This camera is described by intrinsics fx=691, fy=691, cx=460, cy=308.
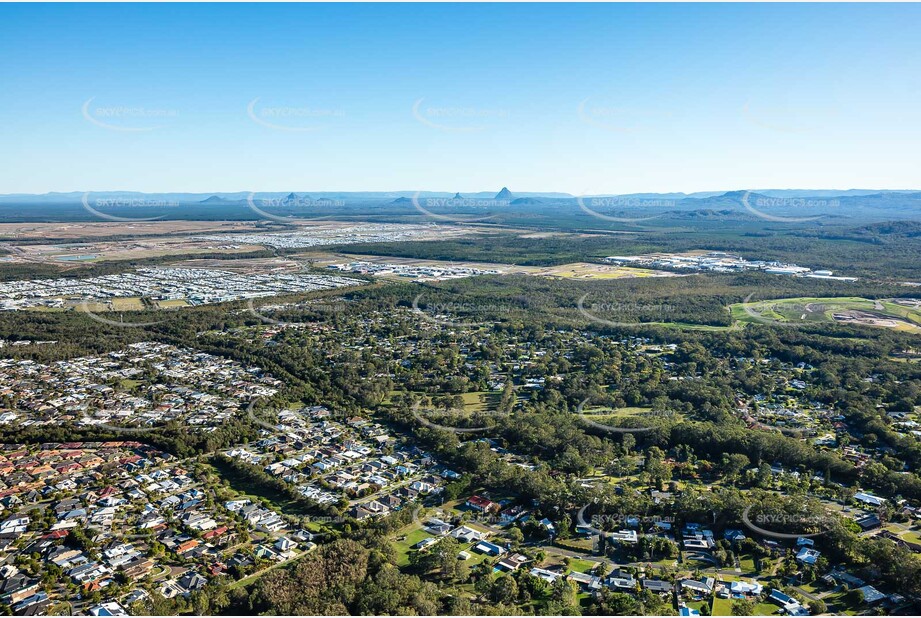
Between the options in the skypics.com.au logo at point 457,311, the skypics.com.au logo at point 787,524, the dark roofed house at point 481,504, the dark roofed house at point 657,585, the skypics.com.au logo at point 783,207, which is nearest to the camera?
the dark roofed house at point 657,585

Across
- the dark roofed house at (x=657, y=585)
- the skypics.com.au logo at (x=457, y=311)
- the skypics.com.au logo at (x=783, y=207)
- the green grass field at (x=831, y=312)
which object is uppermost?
the skypics.com.au logo at (x=783, y=207)

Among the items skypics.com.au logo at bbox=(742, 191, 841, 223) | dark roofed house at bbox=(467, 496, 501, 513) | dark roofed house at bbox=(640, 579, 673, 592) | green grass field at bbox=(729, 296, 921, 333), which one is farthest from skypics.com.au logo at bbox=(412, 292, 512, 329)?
skypics.com.au logo at bbox=(742, 191, 841, 223)

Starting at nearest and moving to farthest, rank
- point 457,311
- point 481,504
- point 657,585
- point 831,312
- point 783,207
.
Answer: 1. point 657,585
2. point 481,504
3. point 831,312
4. point 457,311
5. point 783,207

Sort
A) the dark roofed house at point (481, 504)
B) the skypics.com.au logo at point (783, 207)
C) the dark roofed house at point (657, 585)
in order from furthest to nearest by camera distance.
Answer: the skypics.com.au logo at point (783, 207), the dark roofed house at point (481, 504), the dark roofed house at point (657, 585)

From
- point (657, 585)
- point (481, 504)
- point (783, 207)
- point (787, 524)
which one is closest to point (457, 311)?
point (481, 504)

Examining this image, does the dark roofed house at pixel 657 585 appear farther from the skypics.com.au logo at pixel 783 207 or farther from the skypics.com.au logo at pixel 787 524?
the skypics.com.au logo at pixel 783 207

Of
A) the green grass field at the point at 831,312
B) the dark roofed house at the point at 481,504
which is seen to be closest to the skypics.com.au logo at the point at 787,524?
the dark roofed house at the point at 481,504

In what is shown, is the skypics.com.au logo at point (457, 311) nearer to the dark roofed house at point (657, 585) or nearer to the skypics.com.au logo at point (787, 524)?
the skypics.com.au logo at point (787, 524)

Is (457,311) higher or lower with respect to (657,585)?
higher

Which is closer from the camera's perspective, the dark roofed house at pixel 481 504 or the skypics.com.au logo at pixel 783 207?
the dark roofed house at pixel 481 504

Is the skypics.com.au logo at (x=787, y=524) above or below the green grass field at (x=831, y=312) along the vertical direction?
below

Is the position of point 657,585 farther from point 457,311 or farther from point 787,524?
point 457,311

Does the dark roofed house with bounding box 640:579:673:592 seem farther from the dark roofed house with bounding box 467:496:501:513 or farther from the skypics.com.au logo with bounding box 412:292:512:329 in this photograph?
the skypics.com.au logo with bounding box 412:292:512:329
